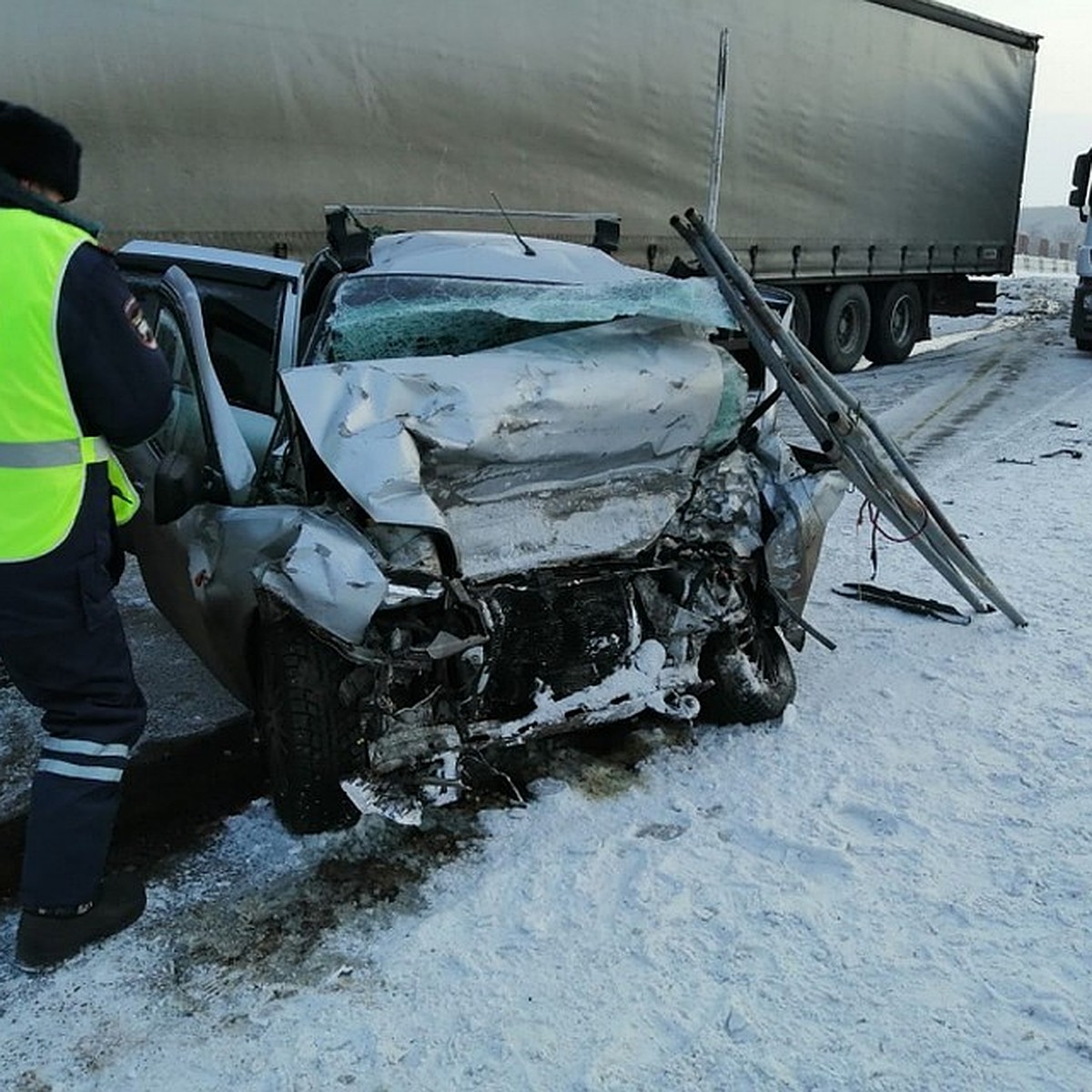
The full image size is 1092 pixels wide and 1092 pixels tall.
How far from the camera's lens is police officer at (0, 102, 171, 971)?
92.2 inches

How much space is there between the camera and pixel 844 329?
41.3 ft

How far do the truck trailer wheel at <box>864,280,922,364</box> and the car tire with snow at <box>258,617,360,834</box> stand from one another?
37.4 feet

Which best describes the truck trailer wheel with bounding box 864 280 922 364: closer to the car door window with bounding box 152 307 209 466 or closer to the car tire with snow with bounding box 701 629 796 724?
the car tire with snow with bounding box 701 629 796 724

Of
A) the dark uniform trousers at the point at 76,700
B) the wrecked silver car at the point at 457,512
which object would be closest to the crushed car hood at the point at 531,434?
the wrecked silver car at the point at 457,512

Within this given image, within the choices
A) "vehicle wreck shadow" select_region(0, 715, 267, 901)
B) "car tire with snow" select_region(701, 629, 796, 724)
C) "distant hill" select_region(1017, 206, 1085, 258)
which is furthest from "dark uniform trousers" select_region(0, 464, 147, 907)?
"distant hill" select_region(1017, 206, 1085, 258)

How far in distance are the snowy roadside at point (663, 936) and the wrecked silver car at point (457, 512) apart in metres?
0.24

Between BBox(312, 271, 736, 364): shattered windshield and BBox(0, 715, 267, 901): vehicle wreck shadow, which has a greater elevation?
BBox(312, 271, 736, 364): shattered windshield

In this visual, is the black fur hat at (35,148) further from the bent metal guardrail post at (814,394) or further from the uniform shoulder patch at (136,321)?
the bent metal guardrail post at (814,394)

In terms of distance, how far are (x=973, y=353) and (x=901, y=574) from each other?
33.1 ft

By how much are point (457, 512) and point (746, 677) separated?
1192 mm

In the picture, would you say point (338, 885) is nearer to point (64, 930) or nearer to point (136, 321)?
point (64, 930)

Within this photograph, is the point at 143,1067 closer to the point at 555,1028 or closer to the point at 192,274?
the point at 555,1028

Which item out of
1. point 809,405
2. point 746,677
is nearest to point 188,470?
point 746,677

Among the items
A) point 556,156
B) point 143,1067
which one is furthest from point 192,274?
point 556,156
